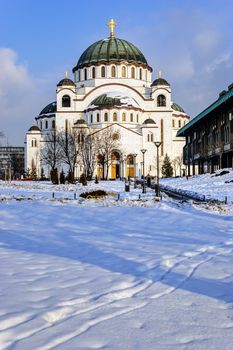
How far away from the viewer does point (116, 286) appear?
575 cm

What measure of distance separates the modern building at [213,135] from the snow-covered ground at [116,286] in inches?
1175

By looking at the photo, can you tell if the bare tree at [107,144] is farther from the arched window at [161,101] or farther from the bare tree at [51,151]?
the arched window at [161,101]

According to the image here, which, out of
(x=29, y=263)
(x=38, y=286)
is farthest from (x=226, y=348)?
(x=29, y=263)

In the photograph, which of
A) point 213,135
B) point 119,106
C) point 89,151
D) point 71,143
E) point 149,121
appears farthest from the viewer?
point 149,121

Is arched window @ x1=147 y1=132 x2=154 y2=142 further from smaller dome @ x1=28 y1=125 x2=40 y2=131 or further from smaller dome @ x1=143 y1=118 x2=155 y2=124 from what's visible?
smaller dome @ x1=28 y1=125 x2=40 y2=131

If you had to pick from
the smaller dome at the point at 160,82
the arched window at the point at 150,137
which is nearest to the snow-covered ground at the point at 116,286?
the arched window at the point at 150,137

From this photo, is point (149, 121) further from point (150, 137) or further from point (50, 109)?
point (50, 109)

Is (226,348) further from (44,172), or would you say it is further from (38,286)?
(44,172)

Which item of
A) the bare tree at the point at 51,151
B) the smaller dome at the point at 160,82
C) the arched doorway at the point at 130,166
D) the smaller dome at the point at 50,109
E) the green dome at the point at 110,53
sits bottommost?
the arched doorway at the point at 130,166

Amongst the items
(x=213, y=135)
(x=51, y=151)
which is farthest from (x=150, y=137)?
(x=213, y=135)

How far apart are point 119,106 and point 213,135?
96.5ft

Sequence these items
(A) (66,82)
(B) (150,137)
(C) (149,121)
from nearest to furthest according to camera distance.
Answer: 1. (B) (150,137)
2. (C) (149,121)
3. (A) (66,82)

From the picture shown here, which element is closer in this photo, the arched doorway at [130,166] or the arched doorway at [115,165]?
the arched doorway at [130,166]

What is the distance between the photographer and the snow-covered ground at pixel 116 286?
4.05 m
